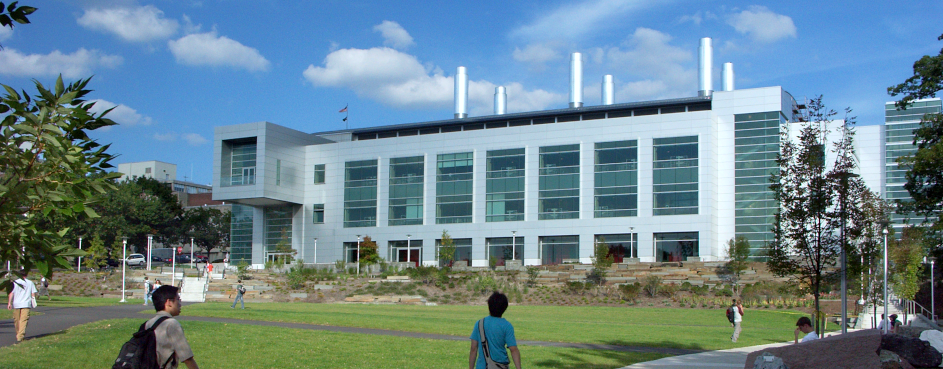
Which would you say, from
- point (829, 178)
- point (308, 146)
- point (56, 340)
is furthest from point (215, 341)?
→ point (308, 146)

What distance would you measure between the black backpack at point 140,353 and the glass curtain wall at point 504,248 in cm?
6254

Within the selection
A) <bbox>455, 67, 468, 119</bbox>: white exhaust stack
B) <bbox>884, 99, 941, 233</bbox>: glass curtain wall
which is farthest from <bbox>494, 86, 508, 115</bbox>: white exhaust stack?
<bbox>884, 99, 941, 233</bbox>: glass curtain wall

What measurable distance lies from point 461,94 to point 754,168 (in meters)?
37.1

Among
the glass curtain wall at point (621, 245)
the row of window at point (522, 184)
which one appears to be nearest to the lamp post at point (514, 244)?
the row of window at point (522, 184)

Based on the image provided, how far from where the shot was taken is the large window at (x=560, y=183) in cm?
6819

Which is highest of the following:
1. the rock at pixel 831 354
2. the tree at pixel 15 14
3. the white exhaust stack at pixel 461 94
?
the white exhaust stack at pixel 461 94

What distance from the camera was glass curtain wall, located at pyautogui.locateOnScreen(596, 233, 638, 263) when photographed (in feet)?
214

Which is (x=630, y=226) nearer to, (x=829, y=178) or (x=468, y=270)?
(x=468, y=270)

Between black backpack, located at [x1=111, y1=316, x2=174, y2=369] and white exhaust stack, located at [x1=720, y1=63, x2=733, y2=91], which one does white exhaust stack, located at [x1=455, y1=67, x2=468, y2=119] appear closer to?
white exhaust stack, located at [x1=720, y1=63, x2=733, y2=91]

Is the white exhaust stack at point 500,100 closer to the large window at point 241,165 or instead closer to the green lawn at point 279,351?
the large window at point 241,165

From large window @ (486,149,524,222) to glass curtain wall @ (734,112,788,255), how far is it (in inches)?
768

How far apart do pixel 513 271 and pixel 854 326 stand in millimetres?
30725

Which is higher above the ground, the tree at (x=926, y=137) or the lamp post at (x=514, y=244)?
the tree at (x=926, y=137)

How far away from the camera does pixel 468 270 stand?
6438 cm
